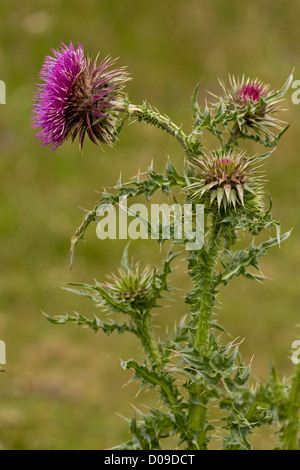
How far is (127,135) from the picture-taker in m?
9.80

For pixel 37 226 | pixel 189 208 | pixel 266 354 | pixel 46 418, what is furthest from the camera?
pixel 37 226

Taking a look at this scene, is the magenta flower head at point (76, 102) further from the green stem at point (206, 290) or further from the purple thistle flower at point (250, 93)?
the green stem at point (206, 290)

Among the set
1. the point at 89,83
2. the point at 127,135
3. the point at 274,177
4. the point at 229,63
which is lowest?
the point at 89,83

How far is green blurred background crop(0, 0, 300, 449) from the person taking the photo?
6664 mm

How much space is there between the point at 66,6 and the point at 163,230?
8.32 m

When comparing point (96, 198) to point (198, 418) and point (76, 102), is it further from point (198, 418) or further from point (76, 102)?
point (198, 418)

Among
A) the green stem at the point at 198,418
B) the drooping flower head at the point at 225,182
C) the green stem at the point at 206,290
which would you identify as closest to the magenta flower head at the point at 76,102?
the drooping flower head at the point at 225,182

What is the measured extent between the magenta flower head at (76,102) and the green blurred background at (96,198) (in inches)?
116

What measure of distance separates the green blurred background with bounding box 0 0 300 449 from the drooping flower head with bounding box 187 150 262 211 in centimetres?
307

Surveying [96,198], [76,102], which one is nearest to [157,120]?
[76,102]

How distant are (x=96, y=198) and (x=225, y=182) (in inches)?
247

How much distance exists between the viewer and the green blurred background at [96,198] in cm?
666
